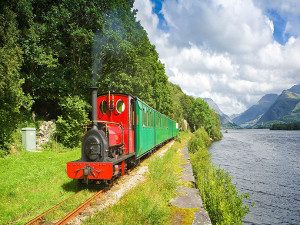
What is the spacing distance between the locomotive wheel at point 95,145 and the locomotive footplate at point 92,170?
1.21ft

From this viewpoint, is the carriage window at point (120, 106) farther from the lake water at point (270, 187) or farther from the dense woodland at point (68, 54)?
the lake water at point (270, 187)

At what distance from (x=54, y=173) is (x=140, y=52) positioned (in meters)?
19.8

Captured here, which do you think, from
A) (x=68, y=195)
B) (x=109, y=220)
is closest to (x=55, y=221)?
(x=109, y=220)

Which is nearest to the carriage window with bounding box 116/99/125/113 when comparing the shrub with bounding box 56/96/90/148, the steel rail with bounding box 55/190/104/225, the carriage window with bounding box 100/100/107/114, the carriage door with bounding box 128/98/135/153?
the carriage door with bounding box 128/98/135/153

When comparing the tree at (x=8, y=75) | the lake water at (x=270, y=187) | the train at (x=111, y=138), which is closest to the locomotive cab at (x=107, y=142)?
the train at (x=111, y=138)

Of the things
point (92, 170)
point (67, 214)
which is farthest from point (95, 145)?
point (67, 214)

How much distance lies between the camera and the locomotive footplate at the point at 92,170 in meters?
11.9

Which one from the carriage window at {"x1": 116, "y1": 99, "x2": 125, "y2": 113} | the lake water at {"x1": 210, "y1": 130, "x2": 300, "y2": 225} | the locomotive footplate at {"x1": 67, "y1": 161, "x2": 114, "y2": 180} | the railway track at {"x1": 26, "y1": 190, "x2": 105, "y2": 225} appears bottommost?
the lake water at {"x1": 210, "y1": 130, "x2": 300, "y2": 225}

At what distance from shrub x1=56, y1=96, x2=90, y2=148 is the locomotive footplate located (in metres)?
12.4

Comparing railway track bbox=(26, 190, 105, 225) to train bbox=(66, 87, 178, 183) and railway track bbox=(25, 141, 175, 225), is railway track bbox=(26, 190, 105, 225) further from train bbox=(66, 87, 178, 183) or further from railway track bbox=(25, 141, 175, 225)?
train bbox=(66, 87, 178, 183)

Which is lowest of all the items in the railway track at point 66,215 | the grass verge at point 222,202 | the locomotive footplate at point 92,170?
the grass verge at point 222,202

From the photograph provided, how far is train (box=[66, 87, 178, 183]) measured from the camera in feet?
39.3

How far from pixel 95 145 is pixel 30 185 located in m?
3.33

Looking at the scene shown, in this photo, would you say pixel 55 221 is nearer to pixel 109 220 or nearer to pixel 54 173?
pixel 109 220
